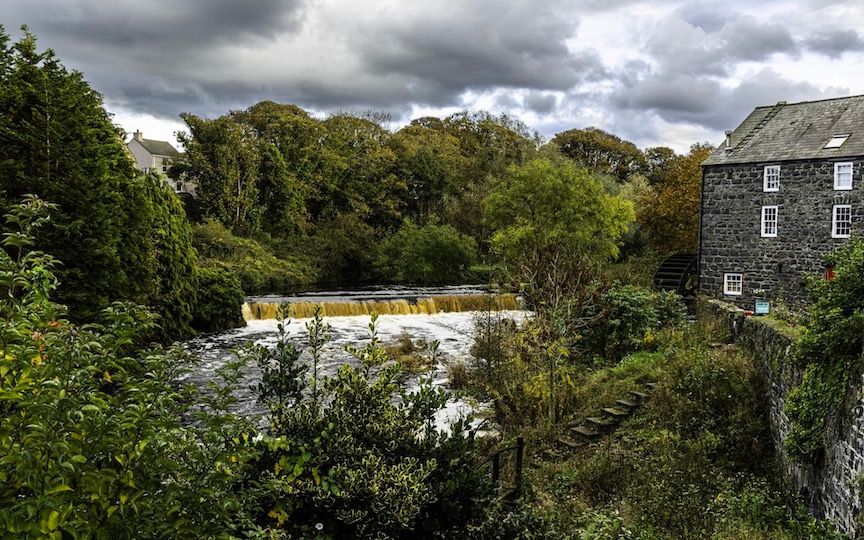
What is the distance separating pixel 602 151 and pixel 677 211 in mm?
32050

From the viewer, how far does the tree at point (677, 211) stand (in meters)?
33.0

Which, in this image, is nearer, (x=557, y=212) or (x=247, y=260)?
(x=557, y=212)

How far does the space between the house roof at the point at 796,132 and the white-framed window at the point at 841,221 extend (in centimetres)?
201

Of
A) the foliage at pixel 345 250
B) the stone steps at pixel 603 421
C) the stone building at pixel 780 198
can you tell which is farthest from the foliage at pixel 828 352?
the foliage at pixel 345 250

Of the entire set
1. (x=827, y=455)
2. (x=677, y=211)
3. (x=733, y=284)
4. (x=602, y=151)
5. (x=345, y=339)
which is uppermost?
(x=602, y=151)

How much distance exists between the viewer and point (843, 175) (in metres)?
22.5

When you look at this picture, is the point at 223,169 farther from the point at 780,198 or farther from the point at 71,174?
the point at 780,198

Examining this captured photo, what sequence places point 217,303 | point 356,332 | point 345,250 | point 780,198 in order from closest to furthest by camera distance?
point 356,332 < point 217,303 < point 780,198 < point 345,250

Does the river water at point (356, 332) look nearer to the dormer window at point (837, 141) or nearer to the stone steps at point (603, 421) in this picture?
the stone steps at point (603, 421)

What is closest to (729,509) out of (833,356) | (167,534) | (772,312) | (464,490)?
(833,356)

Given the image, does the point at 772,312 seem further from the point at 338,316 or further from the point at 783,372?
the point at 338,316

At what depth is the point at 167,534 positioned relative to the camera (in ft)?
9.71

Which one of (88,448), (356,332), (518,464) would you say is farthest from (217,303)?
(88,448)

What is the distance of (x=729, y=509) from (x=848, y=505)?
6.78 feet
